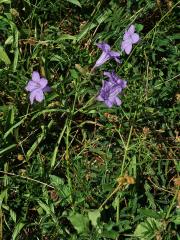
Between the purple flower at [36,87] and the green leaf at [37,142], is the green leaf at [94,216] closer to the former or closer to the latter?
the green leaf at [37,142]

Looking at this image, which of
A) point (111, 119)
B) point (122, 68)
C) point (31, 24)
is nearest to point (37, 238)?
point (111, 119)

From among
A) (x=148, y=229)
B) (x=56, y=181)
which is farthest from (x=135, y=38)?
(x=148, y=229)

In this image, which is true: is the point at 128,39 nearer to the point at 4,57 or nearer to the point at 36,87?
the point at 36,87

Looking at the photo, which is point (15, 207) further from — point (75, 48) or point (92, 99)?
point (75, 48)

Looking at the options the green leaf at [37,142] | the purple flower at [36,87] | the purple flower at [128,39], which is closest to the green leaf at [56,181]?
the green leaf at [37,142]

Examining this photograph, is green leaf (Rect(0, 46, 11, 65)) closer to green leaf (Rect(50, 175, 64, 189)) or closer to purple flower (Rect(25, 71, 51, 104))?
purple flower (Rect(25, 71, 51, 104))

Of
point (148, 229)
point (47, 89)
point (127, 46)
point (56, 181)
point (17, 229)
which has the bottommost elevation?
point (17, 229)

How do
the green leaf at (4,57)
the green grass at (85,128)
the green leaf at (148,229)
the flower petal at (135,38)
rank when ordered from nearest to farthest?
1. the green leaf at (148,229)
2. the green grass at (85,128)
3. the flower petal at (135,38)
4. the green leaf at (4,57)

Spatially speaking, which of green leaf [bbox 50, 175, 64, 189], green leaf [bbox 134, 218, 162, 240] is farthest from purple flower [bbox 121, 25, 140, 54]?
green leaf [bbox 134, 218, 162, 240]
